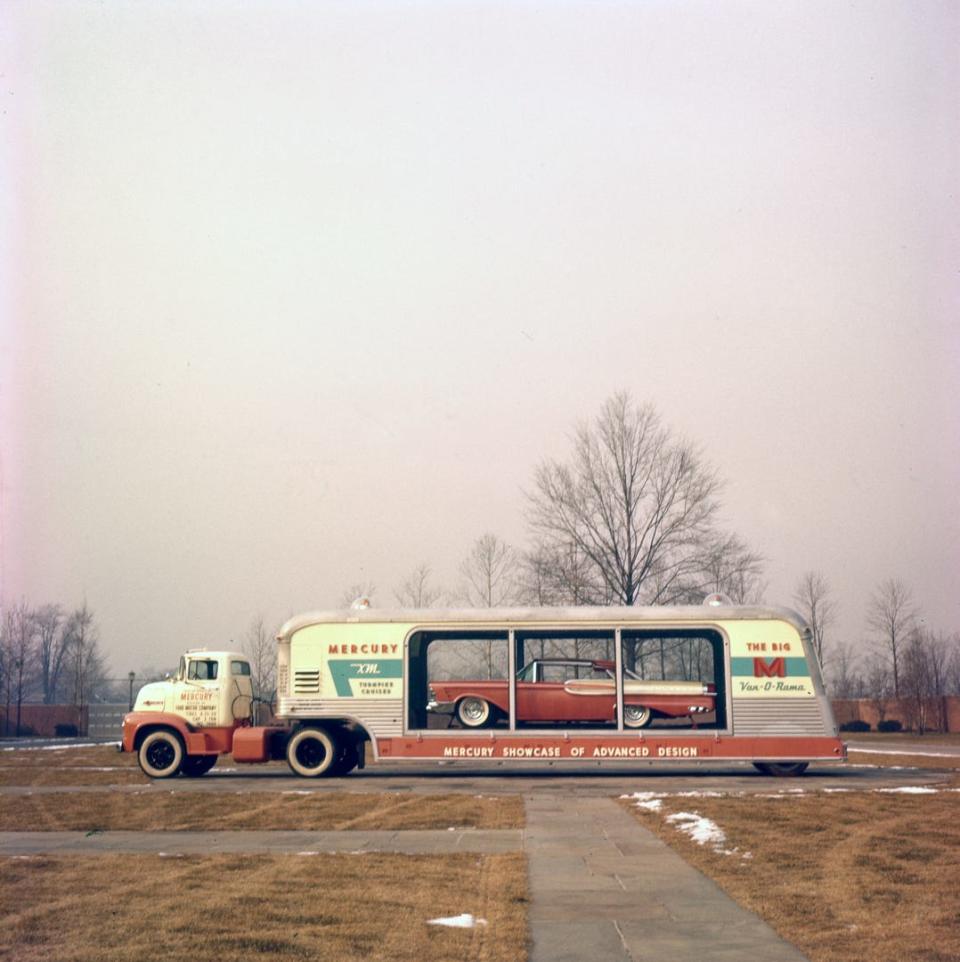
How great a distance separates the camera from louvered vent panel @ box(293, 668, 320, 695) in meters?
24.5

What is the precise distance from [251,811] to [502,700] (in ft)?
27.2

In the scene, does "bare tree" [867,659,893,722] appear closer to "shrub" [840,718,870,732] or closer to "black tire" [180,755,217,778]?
"shrub" [840,718,870,732]

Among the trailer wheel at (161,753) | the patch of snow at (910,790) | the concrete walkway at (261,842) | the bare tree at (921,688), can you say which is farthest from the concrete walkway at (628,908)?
the bare tree at (921,688)

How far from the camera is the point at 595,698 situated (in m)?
24.8

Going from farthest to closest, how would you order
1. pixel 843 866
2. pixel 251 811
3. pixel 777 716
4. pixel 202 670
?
pixel 202 670 → pixel 777 716 → pixel 251 811 → pixel 843 866

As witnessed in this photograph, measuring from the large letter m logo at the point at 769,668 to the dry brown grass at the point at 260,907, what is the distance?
40.3 feet

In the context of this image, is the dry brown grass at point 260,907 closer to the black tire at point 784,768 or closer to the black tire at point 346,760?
the black tire at point 346,760

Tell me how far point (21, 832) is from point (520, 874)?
293 inches

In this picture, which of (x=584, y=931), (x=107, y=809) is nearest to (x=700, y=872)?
(x=584, y=931)

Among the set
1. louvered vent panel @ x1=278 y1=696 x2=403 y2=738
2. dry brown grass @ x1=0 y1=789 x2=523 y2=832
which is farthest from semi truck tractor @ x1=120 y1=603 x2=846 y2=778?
dry brown grass @ x1=0 y1=789 x2=523 y2=832

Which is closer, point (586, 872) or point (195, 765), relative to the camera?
point (586, 872)

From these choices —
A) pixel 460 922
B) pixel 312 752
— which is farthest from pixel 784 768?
pixel 460 922

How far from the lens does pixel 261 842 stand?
14180mm

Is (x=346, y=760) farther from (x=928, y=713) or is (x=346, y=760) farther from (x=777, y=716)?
(x=928, y=713)
